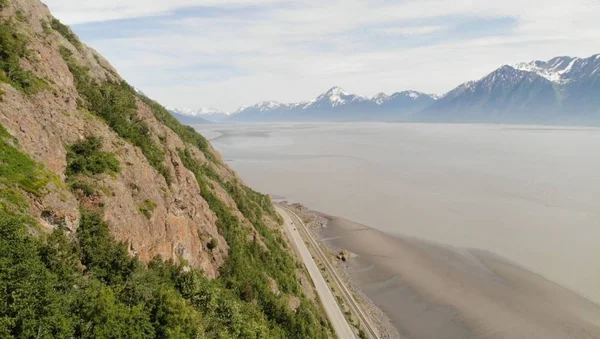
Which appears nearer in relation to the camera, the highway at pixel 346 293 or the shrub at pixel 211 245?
the shrub at pixel 211 245

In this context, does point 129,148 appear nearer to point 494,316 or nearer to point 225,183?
point 225,183

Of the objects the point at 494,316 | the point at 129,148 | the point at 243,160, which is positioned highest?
the point at 129,148

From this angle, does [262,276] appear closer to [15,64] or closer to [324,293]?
[324,293]

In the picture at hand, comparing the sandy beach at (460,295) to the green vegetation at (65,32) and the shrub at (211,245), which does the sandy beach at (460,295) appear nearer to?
the shrub at (211,245)

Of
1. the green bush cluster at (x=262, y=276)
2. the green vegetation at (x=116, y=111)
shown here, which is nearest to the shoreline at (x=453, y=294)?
the green bush cluster at (x=262, y=276)

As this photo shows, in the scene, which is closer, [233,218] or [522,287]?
[233,218]

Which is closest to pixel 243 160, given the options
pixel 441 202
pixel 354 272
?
pixel 441 202

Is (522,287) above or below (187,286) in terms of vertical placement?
below

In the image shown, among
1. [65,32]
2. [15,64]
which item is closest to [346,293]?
[15,64]
